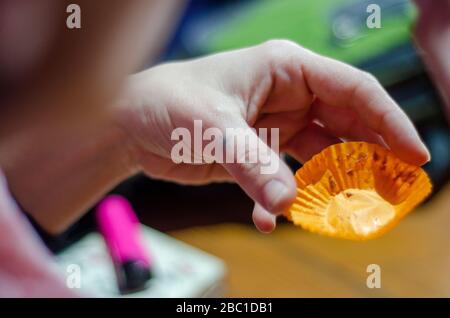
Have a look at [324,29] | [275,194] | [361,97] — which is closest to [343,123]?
[361,97]

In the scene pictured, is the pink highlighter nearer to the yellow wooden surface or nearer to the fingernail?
the yellow wooden surface

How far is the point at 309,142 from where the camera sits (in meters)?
0.59

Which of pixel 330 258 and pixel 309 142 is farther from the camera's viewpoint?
pixel 330 258

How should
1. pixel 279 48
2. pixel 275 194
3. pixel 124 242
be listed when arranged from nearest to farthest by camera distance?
pixel 275 194, pixel 279 48, pixel 124 242

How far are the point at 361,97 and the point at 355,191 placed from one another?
0.30ft

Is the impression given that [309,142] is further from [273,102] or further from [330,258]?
[330,258]

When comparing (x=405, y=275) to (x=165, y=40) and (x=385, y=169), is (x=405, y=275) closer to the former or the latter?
(x=385, y=169)

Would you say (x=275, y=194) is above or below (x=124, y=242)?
above

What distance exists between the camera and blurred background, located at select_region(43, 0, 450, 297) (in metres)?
0.75

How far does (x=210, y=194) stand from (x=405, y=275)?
28cm

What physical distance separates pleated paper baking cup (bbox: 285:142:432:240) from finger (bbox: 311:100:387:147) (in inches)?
0.7

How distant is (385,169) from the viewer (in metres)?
0.53
